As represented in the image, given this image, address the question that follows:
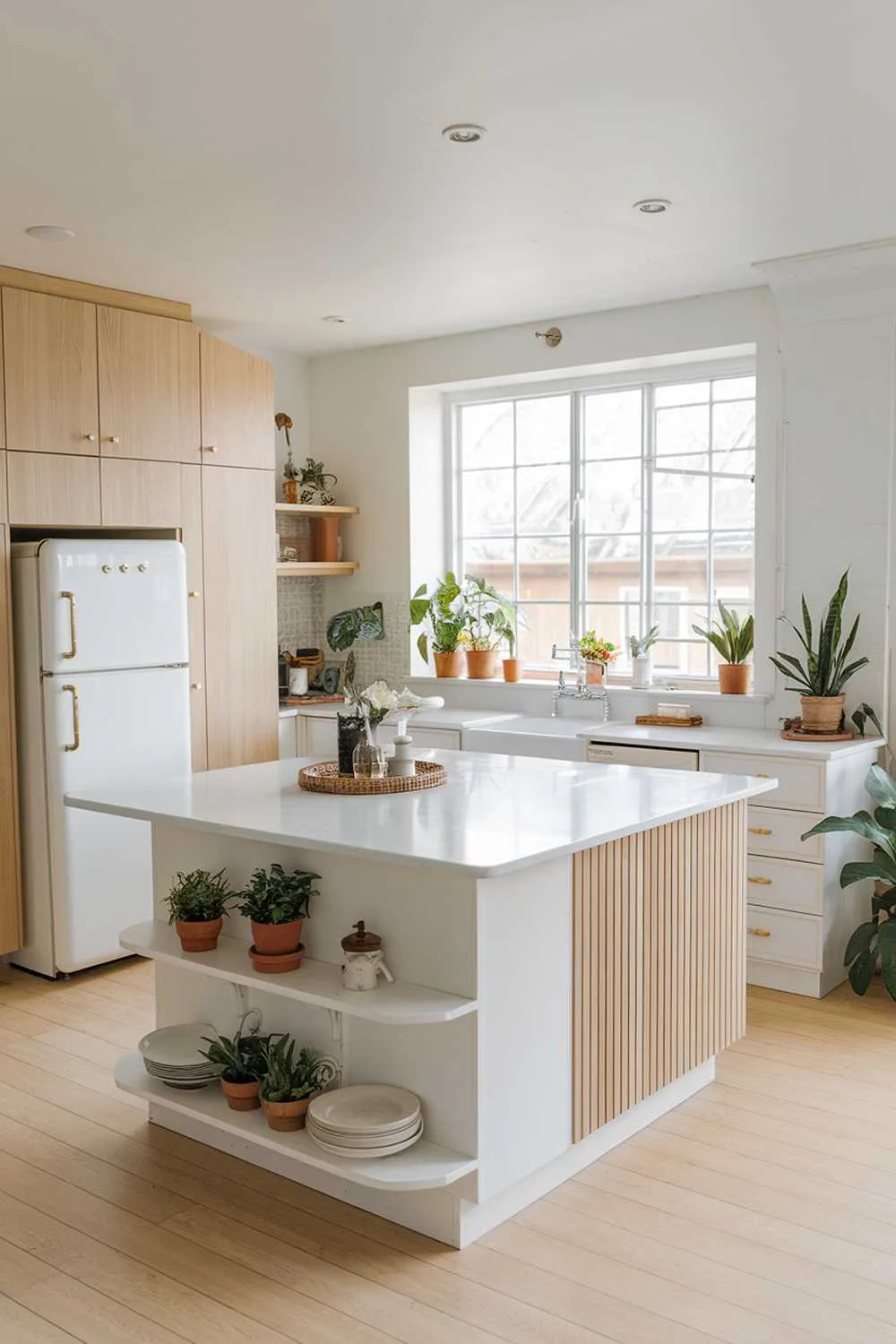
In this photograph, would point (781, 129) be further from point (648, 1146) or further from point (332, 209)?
point (648, 1146)

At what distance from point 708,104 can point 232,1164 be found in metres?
2.96

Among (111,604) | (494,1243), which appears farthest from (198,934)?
Answer: (111,604)

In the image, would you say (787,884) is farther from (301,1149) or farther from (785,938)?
(301,1149)

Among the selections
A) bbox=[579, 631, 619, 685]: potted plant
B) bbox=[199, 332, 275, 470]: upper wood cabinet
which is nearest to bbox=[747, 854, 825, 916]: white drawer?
bbox=[579, 631, 619, 685]: potted plant

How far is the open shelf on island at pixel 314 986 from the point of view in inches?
103

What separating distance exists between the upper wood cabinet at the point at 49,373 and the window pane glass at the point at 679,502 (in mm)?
2491

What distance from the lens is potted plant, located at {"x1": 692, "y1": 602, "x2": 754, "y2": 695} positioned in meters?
5.12

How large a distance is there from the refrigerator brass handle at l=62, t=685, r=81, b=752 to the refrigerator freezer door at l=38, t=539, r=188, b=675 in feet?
0.25

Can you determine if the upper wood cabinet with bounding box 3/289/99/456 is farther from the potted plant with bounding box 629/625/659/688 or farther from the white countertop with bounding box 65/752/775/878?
the potted plant with bounding box 629/625/659/688

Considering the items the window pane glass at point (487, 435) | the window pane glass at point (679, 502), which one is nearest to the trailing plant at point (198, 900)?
the window pane glass at point (679, 502)

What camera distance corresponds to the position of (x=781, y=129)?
3.22m

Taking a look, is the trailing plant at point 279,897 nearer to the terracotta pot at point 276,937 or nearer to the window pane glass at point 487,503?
the terracotta pot at point 276,937

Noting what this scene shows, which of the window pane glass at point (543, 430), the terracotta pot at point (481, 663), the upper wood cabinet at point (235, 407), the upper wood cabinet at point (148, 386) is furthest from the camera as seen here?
the terracotta pot at point (481, 663)

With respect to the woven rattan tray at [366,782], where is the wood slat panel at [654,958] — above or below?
below
